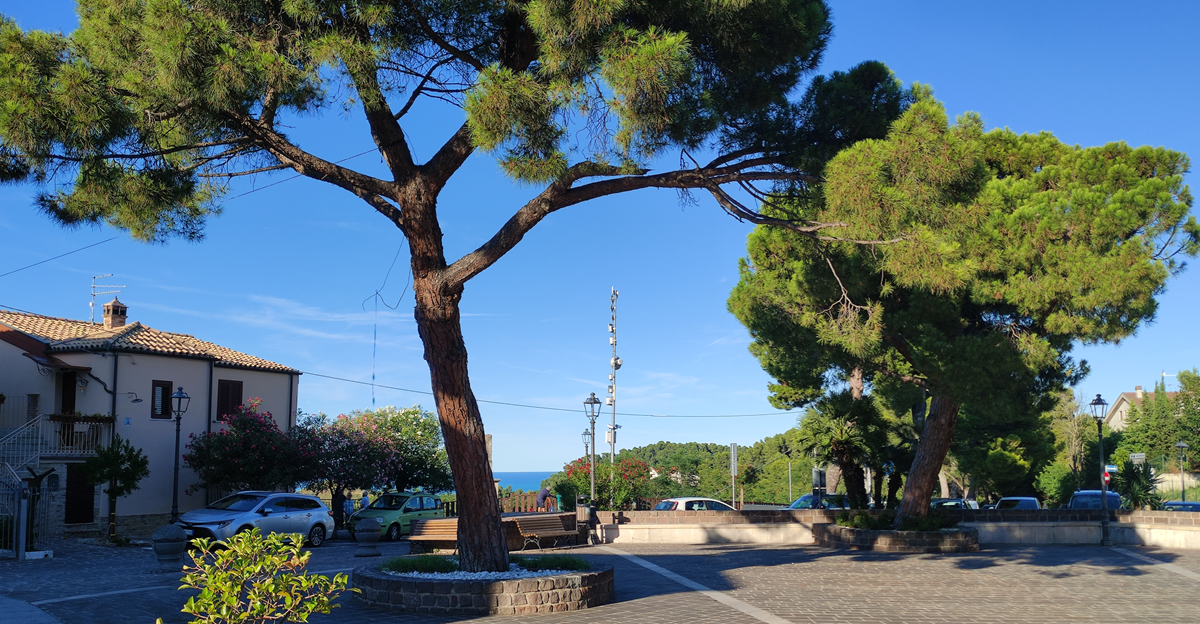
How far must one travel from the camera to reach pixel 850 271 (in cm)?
1531

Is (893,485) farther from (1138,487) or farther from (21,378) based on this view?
(21,378)

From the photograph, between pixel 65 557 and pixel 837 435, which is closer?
pixel 65 557

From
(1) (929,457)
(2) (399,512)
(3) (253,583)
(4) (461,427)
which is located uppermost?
(4) (461,427)

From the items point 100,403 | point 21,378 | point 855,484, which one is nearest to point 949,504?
point 855,484

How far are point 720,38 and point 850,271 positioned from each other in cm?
599

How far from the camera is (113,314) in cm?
2852

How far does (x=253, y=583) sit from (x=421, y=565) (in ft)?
18.7

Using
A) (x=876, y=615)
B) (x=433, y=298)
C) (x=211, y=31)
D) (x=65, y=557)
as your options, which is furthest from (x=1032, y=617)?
(x=65, y=557)

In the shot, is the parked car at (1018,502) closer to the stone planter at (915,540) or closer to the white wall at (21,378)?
the stone planter at (915,540)

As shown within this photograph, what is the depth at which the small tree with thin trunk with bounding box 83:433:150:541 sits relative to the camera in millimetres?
20703

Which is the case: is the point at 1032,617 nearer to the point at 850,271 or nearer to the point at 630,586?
the point at 630,586

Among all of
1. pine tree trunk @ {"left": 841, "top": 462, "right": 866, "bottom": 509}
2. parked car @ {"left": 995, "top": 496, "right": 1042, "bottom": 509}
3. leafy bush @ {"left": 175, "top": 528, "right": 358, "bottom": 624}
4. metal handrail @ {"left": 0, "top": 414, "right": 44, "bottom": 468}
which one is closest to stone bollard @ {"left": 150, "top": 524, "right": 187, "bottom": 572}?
leafy bush @ {"left": 175, "top": 528, "right": 358, "bottom": 624}

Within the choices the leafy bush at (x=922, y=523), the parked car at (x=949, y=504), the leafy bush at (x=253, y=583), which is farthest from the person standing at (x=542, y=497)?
the leafy bush at (x=253, y=583)

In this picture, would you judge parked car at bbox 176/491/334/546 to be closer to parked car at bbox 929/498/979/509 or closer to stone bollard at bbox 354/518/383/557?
stone bollard at bbox 354/518/383/557
